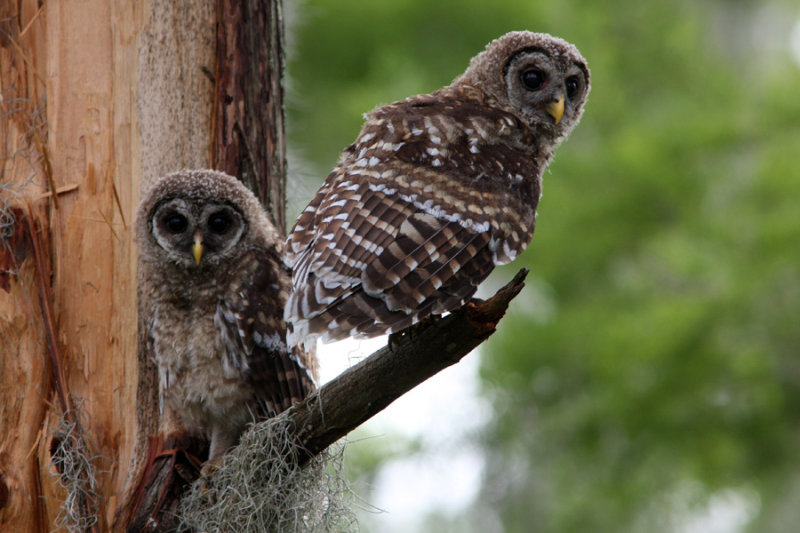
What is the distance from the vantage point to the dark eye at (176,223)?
9.82 ft

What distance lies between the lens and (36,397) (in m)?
2.70

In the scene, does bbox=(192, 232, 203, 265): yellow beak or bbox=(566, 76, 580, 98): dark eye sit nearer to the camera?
bbox=(192, 232, 203, 265): yellow beak

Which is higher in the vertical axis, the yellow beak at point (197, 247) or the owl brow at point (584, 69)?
the owl brow at point (584, 69)

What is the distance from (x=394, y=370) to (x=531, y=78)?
57.3 inches

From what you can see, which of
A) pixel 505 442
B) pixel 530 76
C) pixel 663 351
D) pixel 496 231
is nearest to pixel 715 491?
pixel 663 351

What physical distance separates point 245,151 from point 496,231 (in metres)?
1.06

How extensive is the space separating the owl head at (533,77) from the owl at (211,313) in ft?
3.10

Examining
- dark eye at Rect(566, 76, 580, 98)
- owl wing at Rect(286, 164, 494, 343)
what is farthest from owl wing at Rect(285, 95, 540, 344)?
dark eye at Rect(566, 76, 580, 98)

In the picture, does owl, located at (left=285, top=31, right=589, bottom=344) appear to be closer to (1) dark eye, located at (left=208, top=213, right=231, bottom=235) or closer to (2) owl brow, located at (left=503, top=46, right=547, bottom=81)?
(2) owl brow, located at (left=503, top=46, right=547, bottom=81)

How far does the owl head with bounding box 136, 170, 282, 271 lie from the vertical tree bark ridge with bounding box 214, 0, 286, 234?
0.41ft

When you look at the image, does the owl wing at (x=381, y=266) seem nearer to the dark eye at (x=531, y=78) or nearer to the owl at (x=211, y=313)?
the owl at (x=211, y=313)

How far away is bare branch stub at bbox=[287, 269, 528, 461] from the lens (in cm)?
207

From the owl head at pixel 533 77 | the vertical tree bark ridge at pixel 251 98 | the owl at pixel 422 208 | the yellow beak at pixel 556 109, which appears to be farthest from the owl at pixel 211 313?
the yellow beak at pixel 556 109

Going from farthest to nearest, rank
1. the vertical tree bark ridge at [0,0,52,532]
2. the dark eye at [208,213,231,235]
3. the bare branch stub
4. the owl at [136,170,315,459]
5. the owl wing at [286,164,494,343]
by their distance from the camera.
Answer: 1. the dark eye at [208,213,231,235]
2. the owl at [136,170,315,459]
3. the vertical tree bark ridge at [0,0,52,532]
4. the owl wing at [286,164,494,343]
5. the bare branch stub
